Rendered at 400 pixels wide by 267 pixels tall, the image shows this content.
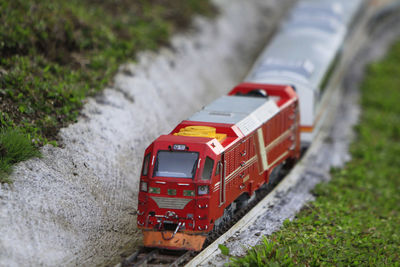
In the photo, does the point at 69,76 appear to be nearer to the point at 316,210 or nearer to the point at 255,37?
the point at 316,210

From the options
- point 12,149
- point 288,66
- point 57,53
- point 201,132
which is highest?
point 57,53

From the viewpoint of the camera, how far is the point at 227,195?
47.1ft

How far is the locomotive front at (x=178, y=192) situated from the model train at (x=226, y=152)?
26 mm

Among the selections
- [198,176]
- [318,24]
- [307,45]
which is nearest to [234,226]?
[198,176]

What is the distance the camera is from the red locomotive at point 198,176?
1329 cm

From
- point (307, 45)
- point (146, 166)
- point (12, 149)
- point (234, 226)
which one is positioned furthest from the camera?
point (307, 45)

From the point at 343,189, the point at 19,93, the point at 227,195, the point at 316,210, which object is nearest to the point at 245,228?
the point at 227,195

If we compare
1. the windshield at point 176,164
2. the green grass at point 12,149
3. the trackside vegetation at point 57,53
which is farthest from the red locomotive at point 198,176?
the trackside vegetation at point 57,53

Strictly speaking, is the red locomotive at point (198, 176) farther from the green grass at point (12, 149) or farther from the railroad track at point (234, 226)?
the green grass at point (12, 149)

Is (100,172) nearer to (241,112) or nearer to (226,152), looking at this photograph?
(226,152)

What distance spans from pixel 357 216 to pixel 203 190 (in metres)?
7.04

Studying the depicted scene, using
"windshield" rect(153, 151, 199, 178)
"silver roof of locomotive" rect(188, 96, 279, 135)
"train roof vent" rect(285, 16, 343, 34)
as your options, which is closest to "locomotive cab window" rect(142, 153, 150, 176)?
"windshield" rect(153, 151, 199, 178)

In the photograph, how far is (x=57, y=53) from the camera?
792 inches

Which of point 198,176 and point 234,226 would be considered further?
point 234,226
